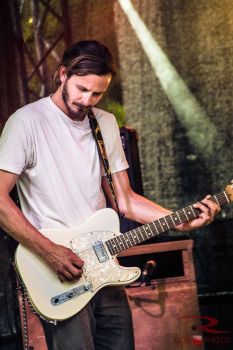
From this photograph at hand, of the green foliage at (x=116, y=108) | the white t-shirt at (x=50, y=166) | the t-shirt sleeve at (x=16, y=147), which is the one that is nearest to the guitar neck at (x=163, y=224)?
the white t-shirt at (x=50, y=166)

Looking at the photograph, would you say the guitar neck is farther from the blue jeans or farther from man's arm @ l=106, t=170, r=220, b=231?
the blue jeans

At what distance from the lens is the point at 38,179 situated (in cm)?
259

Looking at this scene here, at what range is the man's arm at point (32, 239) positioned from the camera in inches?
96.1

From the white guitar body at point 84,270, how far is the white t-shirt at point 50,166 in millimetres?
66

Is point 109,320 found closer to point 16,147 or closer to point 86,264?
point 86,264

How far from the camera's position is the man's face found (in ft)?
8.85

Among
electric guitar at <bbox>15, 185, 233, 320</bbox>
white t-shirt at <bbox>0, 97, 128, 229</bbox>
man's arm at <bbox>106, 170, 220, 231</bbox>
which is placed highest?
white t-shirt at <bbox>0, 97, 128, 229</bbox>

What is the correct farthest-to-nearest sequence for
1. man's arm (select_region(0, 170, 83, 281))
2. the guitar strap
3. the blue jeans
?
the guitar strap, the blue jeans, man's arm (select_region(0, 170, 83, 281))

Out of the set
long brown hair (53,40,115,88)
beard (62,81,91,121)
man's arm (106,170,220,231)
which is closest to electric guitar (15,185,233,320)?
man's arm (106,170,220,231)

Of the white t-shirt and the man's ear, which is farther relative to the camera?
the man's ear

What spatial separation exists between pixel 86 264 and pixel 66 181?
398mm

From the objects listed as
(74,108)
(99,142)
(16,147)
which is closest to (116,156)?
(99,142)

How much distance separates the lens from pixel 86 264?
8.47 ft

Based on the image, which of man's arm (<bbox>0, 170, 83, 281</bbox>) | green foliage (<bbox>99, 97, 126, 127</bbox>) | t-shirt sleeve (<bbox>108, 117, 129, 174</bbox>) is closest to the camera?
man's arm (<bbox>0, 170, 83, 281</bbox>)
